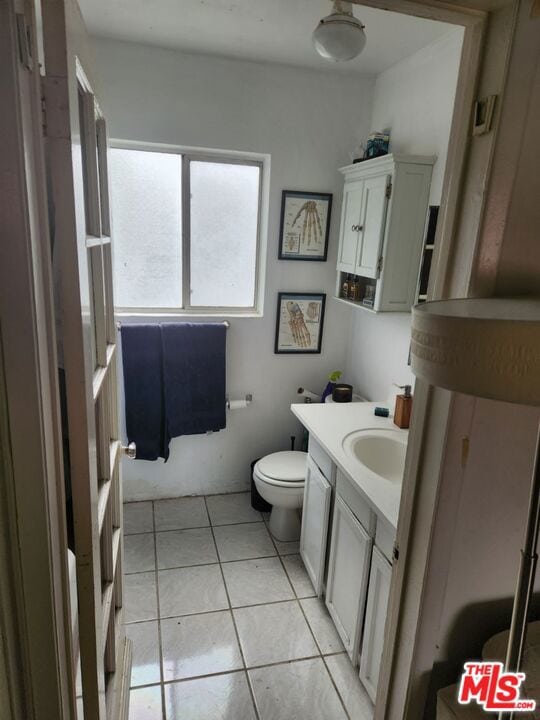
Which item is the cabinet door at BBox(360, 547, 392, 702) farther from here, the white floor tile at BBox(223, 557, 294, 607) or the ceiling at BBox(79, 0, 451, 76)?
the ceiling at BBox(79, 0, 451, 76)

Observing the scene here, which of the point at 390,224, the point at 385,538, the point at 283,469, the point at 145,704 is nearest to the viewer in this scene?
the point at 385,538

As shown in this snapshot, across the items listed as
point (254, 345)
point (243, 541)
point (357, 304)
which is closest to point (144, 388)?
point (254, 345)

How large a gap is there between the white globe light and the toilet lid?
6.38 ft

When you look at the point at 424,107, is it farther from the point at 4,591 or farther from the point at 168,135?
the point at 4,591

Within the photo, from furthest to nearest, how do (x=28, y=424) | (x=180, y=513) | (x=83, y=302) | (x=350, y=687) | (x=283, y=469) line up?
(x=180, y=513) < (x=283, y=469) < (x=350, y=687) < (x=83, y=302) < (x=28, y=424)

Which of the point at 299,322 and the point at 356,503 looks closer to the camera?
the point at 356,503

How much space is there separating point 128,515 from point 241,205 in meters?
1.99

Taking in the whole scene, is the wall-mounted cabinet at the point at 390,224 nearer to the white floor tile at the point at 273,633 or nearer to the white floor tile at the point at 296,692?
the white floor tile at the point at 273,633

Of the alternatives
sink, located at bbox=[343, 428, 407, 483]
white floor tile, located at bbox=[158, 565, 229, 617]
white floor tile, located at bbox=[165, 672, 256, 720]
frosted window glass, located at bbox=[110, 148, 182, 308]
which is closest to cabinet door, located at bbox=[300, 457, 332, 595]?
sink, located at bbox=[343, 428, 407, 483]

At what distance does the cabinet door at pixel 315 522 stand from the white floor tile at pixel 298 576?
0.06m

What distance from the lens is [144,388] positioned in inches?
103

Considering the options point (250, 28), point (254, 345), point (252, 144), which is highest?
point (250, 28)

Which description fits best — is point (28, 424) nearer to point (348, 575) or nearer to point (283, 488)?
point (348, 575)

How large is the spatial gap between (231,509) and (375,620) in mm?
1394
